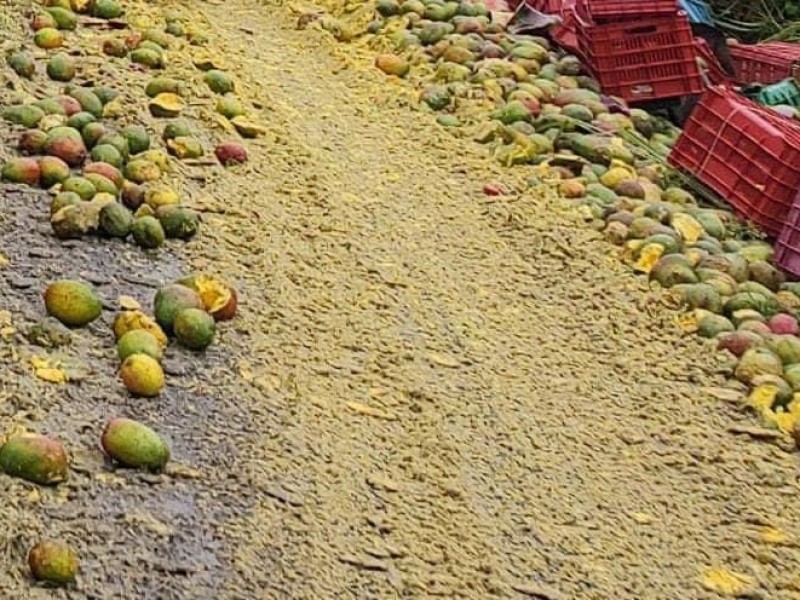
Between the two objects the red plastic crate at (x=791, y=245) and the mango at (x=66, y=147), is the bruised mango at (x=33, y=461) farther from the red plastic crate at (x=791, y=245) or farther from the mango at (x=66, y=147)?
the red plastic crate at (x=791, y=245)

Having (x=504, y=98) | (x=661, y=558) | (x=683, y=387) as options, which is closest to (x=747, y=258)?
(x=683, y=387)

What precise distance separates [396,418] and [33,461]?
0.82m

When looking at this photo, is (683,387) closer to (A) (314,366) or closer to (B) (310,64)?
A: (A) (314,366)

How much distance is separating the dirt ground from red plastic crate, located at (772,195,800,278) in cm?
55

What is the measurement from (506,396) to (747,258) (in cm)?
123

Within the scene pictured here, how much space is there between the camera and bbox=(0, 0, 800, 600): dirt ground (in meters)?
2.16

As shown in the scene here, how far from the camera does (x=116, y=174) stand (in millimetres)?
3205

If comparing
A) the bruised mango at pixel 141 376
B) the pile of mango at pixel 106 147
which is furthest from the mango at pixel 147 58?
the bruised mango at pixel 141 376

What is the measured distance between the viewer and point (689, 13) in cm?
531

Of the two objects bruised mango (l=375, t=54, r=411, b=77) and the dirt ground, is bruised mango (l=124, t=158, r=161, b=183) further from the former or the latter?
bruised mango (l=375, t=54, r=411, b=77)

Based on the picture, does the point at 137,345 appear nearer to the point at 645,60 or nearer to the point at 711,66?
the point at 645,60

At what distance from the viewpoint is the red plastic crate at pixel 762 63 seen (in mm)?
5262

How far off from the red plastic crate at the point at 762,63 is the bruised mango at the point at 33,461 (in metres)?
3.89

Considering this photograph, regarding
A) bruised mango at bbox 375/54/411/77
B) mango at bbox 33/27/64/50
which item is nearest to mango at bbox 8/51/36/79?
mango at bbox 33/27/64/50
